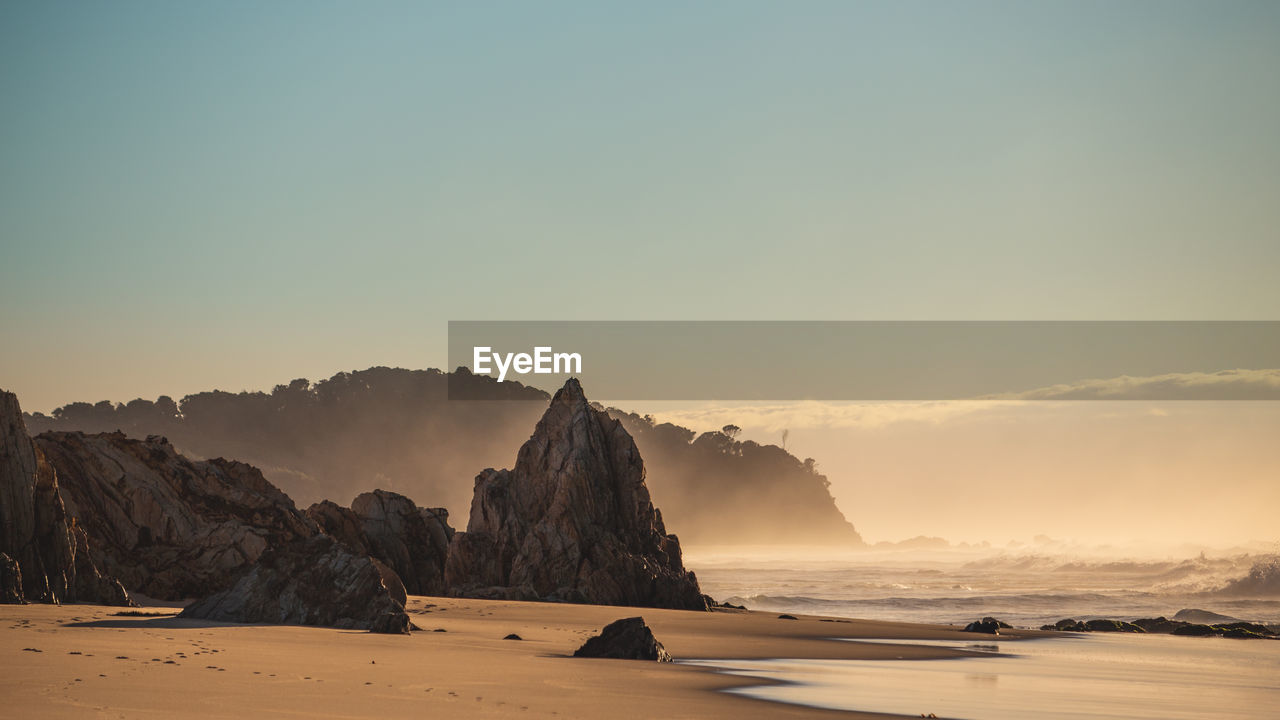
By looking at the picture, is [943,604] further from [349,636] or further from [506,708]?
[506,708]

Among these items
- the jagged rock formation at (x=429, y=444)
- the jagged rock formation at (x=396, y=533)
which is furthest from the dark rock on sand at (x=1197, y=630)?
the jagged rock formation at (x=429, y=444)

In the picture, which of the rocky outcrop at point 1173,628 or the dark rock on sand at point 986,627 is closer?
the dark rock on sand at point 986,627

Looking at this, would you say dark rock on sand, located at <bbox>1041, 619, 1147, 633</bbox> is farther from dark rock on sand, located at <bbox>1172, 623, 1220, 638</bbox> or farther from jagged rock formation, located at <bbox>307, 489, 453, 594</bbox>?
jagged rock formation, located at <bbox>307, 489, 453, 594</bbox>

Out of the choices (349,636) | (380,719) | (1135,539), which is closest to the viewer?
(380,719)

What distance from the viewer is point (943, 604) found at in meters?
43.2

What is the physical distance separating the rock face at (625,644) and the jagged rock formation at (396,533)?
1827 centimetres

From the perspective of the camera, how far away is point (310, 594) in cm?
1781

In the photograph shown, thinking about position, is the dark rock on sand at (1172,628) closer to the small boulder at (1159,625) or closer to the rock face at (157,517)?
the small boulder at (1159,625)

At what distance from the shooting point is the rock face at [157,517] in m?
24.1

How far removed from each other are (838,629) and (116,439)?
58.6ft

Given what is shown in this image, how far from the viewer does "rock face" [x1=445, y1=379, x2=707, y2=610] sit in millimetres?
34344

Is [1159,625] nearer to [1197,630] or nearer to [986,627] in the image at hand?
[1197,630]

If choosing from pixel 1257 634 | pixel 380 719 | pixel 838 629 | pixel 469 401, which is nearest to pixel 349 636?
pixel 380 719

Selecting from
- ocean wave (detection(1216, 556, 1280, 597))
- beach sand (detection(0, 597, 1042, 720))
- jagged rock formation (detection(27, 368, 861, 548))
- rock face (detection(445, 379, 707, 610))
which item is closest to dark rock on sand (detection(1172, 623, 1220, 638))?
beach sand (detection(0, 597, 1042, 720))
